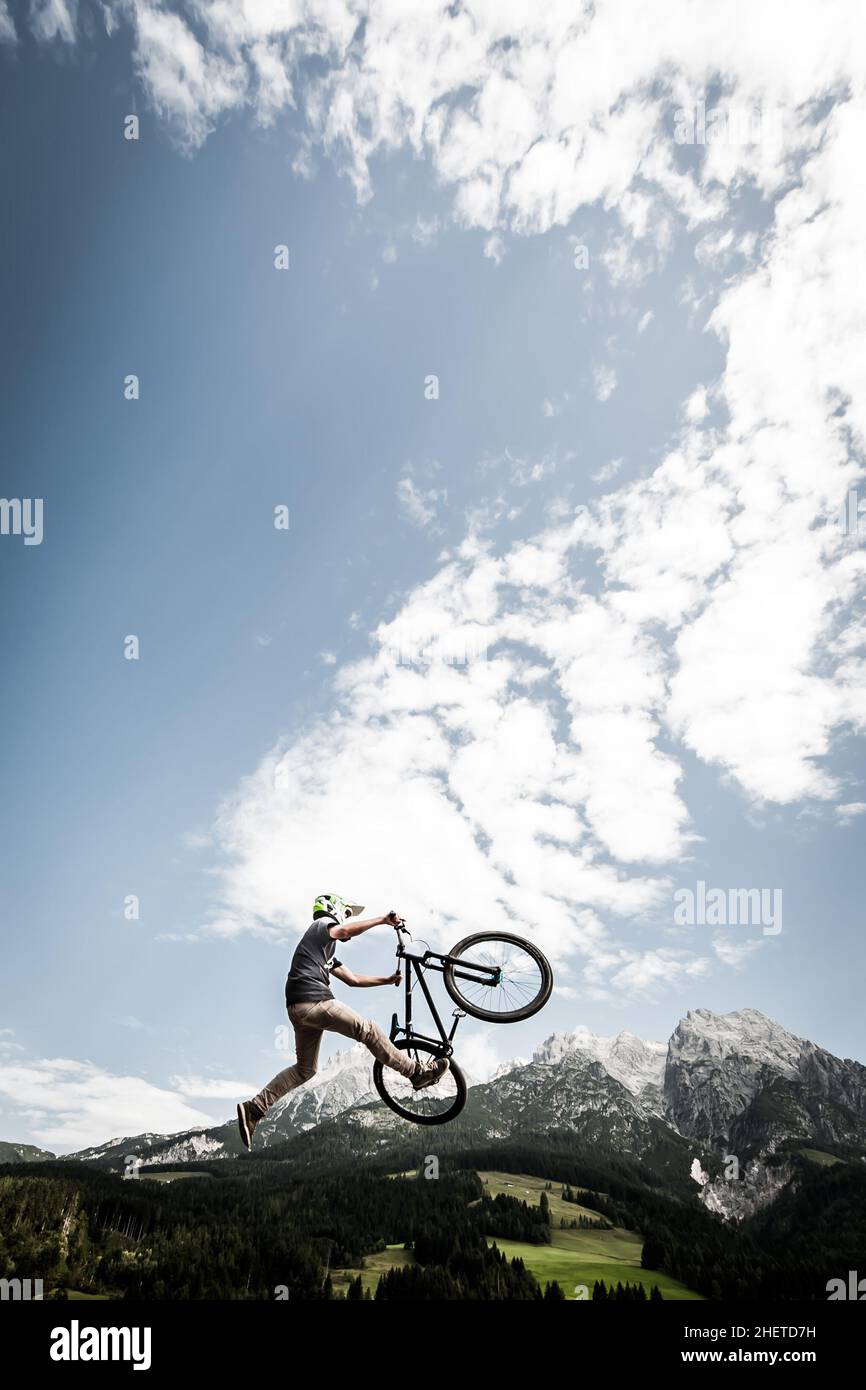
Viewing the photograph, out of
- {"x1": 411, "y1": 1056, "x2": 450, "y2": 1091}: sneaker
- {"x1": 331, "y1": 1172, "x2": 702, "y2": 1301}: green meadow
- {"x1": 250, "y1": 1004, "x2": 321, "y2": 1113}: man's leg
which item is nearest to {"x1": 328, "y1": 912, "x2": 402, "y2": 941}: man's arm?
{"x1": 250, "y1": 1004, "x2": 321, "y2": 1113}: man's leg

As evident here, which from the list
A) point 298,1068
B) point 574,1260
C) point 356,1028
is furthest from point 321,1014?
point 574,1260

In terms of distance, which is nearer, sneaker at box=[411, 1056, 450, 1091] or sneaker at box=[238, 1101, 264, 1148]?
sneaker at box=[238, 1101, 264, 1148]

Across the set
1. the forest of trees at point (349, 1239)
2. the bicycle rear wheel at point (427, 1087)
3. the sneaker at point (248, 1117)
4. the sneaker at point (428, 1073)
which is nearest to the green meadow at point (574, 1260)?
the forest of trees at point (349, 1239)

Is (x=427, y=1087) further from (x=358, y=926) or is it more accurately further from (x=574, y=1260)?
(x=574, y=1260)

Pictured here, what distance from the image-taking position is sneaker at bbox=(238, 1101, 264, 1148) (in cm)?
1083

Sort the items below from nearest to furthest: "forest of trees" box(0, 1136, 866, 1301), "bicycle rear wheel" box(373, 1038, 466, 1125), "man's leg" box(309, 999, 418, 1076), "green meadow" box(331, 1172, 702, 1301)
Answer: "man's leg" box(309, 999, 418, 1076) → "bicycle rear wheel" box(373, 1038, 466, 1125) → "forest of trees" box(0, 1136, 866, 1301) → "green meadow" box(331, 1172, 702, 1301)

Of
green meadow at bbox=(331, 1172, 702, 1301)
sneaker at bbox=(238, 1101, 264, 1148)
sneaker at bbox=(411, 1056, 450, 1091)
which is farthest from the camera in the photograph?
green meadow at bbox=(331, 1172, 702, 1301)

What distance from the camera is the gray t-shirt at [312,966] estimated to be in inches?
420

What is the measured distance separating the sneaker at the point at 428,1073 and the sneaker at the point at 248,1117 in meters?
2.59

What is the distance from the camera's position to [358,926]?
11.0 meters

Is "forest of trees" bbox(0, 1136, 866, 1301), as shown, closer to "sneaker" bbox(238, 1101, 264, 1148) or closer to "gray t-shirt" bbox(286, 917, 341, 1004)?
"sneaker" bbox(238, 1101, 264, 1148)
